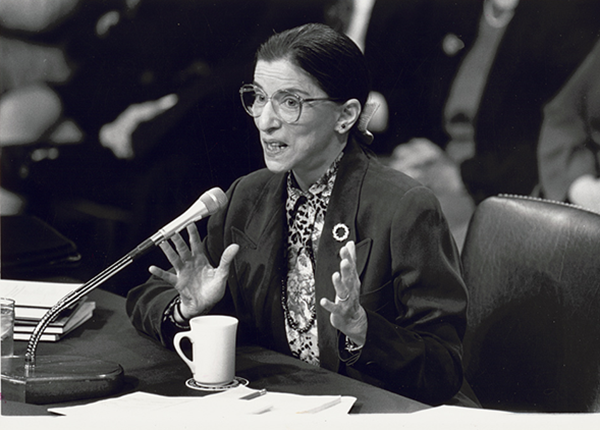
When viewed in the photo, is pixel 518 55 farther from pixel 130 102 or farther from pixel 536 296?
pixel 130 102

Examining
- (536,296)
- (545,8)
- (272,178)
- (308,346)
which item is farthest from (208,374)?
(545,8)

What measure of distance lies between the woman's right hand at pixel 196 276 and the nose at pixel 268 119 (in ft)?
0.92

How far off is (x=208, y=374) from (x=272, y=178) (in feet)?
1.67

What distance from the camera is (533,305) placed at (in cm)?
165

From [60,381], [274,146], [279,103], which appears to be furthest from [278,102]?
[60,381]

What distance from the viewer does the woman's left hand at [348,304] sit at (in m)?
1.37

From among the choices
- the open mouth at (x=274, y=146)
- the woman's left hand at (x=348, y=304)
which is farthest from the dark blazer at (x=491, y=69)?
the woman's left hand at (x=348, y=304)

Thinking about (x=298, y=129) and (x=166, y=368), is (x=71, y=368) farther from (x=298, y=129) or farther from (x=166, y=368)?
(x=298, y=129)

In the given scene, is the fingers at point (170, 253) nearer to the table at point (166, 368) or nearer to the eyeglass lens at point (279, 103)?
the table at point (166, 368)

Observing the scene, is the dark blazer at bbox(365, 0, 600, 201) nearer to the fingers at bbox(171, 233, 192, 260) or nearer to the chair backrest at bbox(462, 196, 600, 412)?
the chair backrest at bbox(462, 196, 600, 412)

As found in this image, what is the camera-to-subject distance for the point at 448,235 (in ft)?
5.26

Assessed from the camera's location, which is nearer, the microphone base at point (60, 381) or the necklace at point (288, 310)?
the microphone base at point (60, 381)

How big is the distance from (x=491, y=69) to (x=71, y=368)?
1156mm

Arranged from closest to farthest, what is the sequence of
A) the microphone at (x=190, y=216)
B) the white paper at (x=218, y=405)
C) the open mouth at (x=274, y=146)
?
the white paper at (x=218, y=405) → the microphone at (x=190, y=216) → the open mouth at (x=274, y=146)
